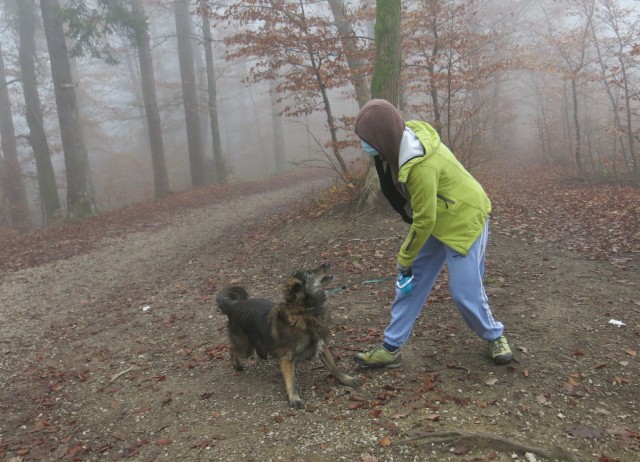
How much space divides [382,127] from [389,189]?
0.63 meters

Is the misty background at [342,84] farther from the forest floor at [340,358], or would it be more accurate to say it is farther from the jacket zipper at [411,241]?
the jacket zipper at [411,241]

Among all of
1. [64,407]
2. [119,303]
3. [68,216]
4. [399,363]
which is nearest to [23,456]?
[64,407]

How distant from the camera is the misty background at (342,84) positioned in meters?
11.2

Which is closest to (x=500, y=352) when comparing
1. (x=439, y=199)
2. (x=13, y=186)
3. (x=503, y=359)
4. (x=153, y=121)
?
(x=503, y=359)

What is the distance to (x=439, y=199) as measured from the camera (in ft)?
11.6

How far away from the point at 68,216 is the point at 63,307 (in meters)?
8.46

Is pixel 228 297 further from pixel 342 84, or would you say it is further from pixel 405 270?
pixel 342 84

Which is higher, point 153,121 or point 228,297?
point 153,121

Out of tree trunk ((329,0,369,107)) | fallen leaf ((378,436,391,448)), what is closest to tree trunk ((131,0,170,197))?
tree trunk ((329,0,369,107))

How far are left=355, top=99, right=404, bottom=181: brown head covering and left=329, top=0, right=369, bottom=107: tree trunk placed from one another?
7.73 meters

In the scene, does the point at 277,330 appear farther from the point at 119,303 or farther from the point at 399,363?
the point at 119,303

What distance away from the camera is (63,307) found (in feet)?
24.9

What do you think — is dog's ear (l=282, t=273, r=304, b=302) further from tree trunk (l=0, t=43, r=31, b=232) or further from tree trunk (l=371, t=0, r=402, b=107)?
tree trunk (l=0, t=43, r=31, b=232)

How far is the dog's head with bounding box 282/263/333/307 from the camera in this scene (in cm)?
382
